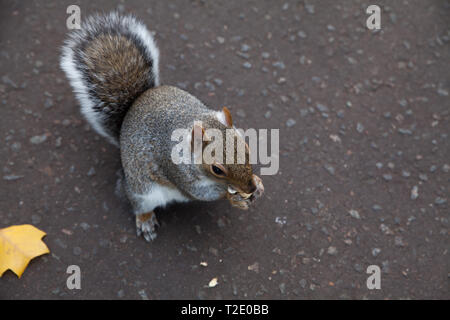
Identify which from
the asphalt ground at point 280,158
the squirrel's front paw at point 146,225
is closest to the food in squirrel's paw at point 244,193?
the asphalt ground at point 280,158

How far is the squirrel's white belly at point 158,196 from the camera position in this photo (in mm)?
1893

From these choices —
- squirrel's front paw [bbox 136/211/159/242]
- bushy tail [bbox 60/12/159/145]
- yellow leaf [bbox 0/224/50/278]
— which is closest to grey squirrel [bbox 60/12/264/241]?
bushy tail [bbox 60/12/159/145]

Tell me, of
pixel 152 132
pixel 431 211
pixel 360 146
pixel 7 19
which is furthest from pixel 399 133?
pixel 7 19

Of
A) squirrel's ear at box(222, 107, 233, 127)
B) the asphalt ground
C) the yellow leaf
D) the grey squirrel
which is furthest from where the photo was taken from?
the asphalt ground

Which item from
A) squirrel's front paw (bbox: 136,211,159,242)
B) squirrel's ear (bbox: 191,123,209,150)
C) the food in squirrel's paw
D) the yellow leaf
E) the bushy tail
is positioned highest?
the bushy tail

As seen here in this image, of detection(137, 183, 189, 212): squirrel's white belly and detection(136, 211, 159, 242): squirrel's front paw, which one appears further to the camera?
detection(136, 211, 159, 242): squirrel's front paw

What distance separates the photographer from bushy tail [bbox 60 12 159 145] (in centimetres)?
182

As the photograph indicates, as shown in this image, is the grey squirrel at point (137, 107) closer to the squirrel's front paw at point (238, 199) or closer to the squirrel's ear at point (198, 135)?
the squirrel's front paw at point (238, 199)

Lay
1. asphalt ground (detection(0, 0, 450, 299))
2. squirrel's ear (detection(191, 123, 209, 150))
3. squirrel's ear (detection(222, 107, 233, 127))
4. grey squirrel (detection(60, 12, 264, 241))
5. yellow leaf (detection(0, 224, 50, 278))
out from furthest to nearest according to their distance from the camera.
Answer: asphalt ground (detection(0, 0, 450, 299))
yellow leaf (detection(0, 224, 50, 278))
grey squirrel (detection(60, 12, 264, 241))
squirrel's ear (detection(222, 107, 233, 127))
squirrel's ear (detection(191, 123, 209, 150))

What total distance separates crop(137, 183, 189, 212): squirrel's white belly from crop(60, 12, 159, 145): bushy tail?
0.36m

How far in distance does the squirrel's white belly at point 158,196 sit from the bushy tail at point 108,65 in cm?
36

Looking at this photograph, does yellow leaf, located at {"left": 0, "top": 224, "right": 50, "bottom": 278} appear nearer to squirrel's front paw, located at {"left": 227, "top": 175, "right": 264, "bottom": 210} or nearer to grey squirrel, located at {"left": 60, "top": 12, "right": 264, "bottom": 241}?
grey squirrel, located at {"left": 60, "top": 12, "right": 264, "bottom": 241}

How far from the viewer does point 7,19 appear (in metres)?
2.55

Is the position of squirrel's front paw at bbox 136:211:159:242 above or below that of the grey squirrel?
below
